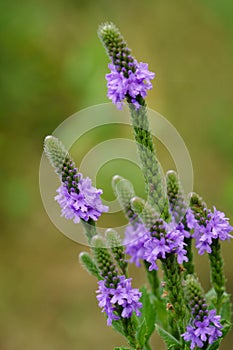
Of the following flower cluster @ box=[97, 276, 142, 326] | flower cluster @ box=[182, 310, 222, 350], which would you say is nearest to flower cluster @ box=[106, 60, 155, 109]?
flower cluster @ box=[97, 276, 142, 326]

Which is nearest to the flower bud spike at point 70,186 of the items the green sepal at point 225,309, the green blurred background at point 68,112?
the green sepal at point 225,309

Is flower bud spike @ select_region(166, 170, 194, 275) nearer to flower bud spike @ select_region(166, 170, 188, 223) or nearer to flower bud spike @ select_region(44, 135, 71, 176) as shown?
flower bud spike @ select_region(166, 170, 188, 223)

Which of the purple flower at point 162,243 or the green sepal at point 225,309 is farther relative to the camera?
the green sepal at point 225,309

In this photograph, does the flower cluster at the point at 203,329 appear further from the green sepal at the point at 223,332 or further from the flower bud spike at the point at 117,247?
the flower bud spike at the point at 117,247

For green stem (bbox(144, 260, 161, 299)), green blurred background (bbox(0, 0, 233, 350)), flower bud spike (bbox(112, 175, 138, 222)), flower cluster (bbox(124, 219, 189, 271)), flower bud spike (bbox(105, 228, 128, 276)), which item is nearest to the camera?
flower cluster (bbox(124, 219, 189, 271))

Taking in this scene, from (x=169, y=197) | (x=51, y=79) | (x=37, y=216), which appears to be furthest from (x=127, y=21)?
(x=169, y=197)

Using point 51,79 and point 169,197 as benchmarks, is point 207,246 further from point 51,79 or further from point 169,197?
point 51,79

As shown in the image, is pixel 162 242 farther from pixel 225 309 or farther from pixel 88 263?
pixel 225 309
